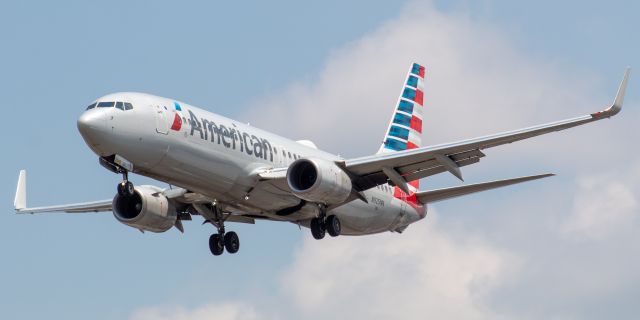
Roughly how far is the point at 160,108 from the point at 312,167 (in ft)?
21.0

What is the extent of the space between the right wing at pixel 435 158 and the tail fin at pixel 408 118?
10.3 m

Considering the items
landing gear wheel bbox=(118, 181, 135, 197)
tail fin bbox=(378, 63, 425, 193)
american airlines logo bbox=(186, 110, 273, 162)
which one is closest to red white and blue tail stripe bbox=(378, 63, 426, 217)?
tail fin bbox=(378, 63, 425, 193)

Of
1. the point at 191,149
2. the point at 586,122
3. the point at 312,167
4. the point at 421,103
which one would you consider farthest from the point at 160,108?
the point at 421,103

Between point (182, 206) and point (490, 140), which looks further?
point (182, 206)

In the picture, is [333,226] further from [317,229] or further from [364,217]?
[364,217]

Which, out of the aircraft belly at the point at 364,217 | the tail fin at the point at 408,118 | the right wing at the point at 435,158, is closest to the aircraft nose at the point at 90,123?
the right wing at the point at 435,158

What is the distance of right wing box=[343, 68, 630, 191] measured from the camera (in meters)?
52.2

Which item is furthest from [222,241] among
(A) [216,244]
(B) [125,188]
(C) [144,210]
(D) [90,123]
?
(D) [90,123]

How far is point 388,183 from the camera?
57625 mm

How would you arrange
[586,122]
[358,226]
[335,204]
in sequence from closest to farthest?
[586,122]
[335,204]
[358,226]

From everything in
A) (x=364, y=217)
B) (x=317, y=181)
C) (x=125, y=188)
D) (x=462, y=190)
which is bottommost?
(x=125, y=188)

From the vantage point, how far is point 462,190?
58.8 metres

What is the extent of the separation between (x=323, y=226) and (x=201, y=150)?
7.34 m

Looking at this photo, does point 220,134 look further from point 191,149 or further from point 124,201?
point 124,201
